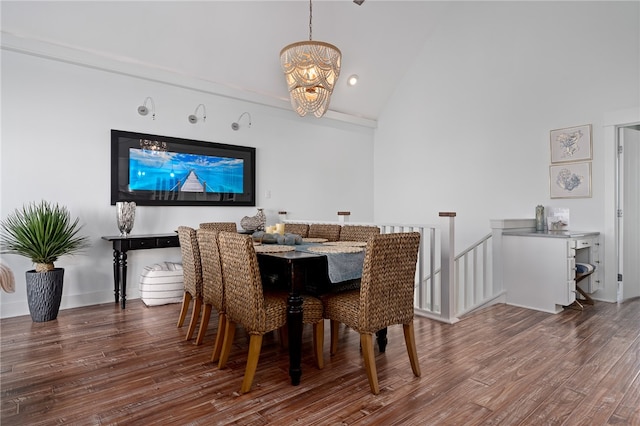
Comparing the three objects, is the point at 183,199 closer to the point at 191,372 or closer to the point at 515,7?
the point at 191,372

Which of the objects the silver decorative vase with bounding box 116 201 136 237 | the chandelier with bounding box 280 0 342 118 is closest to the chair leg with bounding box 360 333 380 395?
the chandelier with bounding box 280 0 342 118

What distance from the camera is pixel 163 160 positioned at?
4.26 meters

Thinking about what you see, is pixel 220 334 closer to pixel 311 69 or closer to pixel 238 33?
pixel 311 69

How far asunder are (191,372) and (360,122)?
17.0ft

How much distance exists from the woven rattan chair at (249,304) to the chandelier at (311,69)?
1662 mm

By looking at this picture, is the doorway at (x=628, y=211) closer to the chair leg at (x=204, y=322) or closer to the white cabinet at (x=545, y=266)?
the white cabinet at (x=545, y=266)

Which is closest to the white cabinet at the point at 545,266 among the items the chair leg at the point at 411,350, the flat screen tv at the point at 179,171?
the chair leg at the point at 411,350

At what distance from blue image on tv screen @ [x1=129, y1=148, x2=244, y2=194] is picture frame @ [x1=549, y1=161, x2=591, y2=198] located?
160 inches

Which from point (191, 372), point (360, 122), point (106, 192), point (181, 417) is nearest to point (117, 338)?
point (191, 372)

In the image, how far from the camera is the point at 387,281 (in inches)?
79.8

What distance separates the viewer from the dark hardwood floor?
1.75 metres

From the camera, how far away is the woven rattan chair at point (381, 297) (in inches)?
76.6

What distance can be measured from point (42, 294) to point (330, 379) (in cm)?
278

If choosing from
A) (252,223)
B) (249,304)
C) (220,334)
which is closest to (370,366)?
(249,304)
